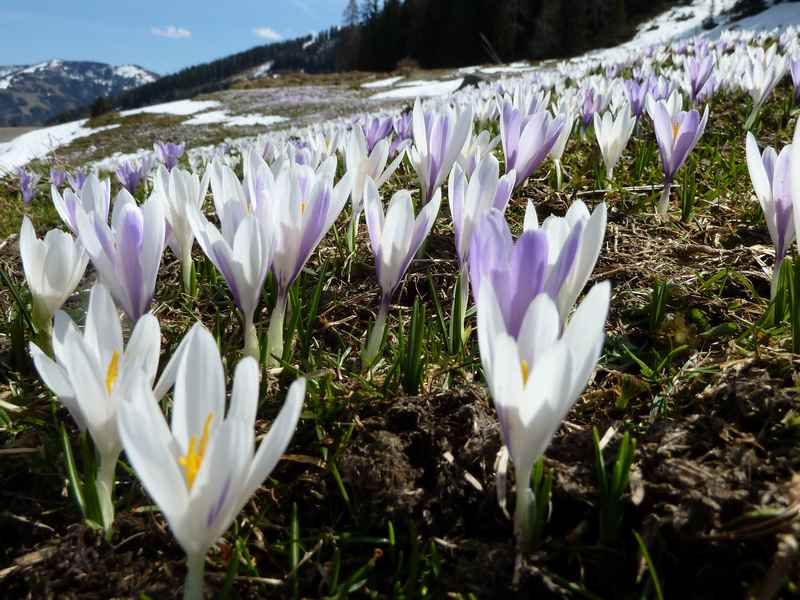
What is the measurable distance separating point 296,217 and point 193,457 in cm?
49

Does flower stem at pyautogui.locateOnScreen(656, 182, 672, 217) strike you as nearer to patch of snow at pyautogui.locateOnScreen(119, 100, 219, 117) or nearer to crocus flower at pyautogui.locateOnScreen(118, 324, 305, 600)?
crocus flower at pyautogui.locateOnScreen(118, 324, 305, 600)

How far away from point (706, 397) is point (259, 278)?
754 mm

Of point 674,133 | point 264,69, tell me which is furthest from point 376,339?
point 264,69

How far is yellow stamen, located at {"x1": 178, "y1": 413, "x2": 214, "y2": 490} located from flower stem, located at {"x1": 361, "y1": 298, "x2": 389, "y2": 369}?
0.49 metres

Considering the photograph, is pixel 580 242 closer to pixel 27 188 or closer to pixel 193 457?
pixel 193 457

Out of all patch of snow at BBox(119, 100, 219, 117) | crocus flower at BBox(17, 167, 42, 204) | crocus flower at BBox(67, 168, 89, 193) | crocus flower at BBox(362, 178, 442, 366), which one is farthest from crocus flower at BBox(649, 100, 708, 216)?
patch of snow at BBox(119, 100, 219, 117)

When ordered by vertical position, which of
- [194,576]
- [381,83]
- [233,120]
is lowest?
[194,576]

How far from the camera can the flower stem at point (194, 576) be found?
1.98 feet

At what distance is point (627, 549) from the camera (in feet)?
2.37

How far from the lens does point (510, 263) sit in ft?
2.41

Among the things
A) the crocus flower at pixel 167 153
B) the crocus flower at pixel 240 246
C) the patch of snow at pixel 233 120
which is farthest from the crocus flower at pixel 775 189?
the patch of snow at pixel 233 120

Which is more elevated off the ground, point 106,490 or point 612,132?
point 612,132

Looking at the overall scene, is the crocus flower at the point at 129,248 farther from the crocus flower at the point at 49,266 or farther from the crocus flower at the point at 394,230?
the crocus flower at the point at 394,230

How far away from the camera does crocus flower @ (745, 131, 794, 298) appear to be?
3.32ft
